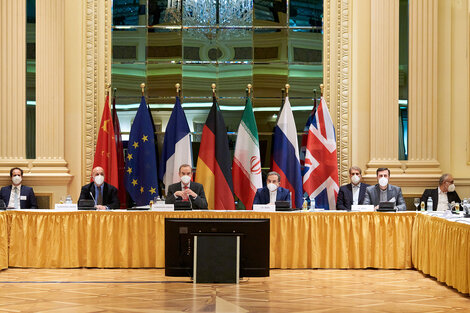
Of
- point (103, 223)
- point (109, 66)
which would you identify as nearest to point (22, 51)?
point (109, 66)

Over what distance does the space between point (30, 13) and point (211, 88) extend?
3.08 metres

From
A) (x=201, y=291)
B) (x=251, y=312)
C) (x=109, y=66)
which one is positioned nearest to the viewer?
(x=251, y=312)

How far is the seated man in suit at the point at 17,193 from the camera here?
32.5 feet

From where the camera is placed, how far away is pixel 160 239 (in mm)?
8648

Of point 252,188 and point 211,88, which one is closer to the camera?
point 252,188

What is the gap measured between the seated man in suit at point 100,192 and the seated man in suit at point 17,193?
0.93 meters

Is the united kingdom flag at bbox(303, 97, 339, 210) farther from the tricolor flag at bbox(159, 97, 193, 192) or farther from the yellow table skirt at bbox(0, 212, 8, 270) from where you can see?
the yellow table skirt at bbox(0, 212, 8, 270)

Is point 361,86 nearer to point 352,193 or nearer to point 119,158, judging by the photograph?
point 352,193

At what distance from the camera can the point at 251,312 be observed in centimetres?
604

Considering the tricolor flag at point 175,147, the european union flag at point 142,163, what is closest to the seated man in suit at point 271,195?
the tricolor flag at point 175,147

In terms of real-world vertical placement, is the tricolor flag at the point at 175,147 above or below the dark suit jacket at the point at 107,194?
above

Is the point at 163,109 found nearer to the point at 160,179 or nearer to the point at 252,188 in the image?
the point at 160,179

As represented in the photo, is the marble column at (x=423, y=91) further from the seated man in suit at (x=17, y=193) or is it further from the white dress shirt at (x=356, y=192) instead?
the seated man in suit at (x=17, y=193)

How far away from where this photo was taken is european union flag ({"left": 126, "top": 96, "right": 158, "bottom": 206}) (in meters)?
10.4
